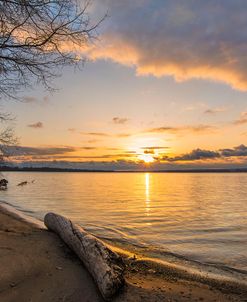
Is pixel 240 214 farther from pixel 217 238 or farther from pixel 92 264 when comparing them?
pixel 92 264

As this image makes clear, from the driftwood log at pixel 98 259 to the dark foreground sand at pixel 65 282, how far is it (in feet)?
0.50

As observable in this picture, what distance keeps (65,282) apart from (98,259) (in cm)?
73

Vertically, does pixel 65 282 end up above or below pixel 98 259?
below

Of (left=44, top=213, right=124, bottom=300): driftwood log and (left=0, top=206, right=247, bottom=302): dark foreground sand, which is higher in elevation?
(left=44, top=213, right=124, bottom=300): driftwood log

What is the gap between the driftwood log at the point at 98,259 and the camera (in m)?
6.46

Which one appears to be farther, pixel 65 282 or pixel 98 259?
pixel 98 259

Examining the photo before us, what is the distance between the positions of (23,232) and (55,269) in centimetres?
363

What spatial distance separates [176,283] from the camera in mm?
7918

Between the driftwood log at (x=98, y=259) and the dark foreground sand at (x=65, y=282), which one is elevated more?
the driftwood log at (x=98, y=259)

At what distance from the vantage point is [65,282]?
22.7 ft

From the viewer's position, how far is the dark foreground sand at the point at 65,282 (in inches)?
253

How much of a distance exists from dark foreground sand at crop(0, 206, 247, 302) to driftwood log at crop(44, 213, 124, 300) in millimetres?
153

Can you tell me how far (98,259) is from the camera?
714cm

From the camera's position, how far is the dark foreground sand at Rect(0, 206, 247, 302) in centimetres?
643
